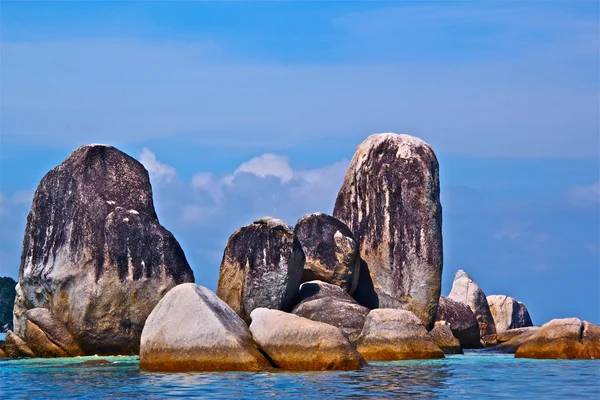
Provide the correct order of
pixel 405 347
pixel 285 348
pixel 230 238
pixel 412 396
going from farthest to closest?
pixel 230 238, pixel 405 347, pixel 285 348, pixel 412 396

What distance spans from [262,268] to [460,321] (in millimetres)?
11405

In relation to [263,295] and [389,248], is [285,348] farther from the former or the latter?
[389,248]

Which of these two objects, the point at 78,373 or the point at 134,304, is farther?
the point at 134,304

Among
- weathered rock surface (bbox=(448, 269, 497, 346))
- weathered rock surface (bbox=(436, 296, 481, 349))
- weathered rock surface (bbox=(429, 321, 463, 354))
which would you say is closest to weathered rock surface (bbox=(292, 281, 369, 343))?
weathered rock surface (bbox=(429, 321, 463, 354))

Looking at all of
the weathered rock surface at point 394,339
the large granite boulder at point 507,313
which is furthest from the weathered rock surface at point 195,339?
the large granite boulder at point 507,313

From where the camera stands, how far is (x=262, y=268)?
37.9 metres

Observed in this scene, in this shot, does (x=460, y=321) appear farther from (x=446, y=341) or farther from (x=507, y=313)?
(x=507, y=313)

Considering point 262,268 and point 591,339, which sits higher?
point 262,268

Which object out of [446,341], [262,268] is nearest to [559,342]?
[446,341]

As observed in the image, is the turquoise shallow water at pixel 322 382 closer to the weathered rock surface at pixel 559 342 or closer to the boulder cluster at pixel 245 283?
the boulder cluster at pixel 245 283

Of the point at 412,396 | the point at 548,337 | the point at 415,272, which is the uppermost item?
the point at 415,272

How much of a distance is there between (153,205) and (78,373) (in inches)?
394

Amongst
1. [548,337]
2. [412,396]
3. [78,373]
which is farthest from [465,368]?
[78,373]

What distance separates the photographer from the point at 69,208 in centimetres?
3662
